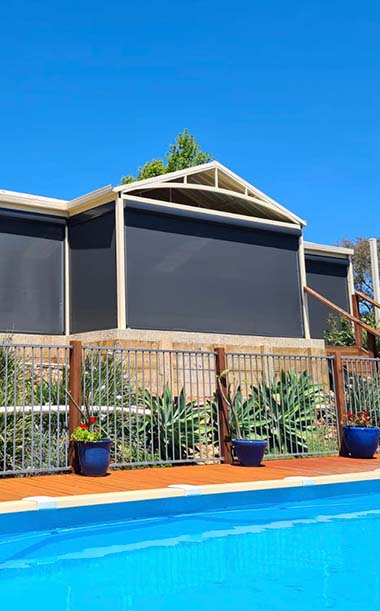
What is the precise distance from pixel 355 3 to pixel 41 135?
11.1m

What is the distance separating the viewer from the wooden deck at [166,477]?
6.50 m

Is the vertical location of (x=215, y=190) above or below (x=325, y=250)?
above

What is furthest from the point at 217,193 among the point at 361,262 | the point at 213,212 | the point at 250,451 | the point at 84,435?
the point at 361,262

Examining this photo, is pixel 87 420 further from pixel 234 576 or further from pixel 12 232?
pixel 12 232

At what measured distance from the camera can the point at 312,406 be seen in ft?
33.9

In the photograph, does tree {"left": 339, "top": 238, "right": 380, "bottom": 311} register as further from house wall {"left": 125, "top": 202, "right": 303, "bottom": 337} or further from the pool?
the pool

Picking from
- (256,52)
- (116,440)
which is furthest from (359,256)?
(116,440)

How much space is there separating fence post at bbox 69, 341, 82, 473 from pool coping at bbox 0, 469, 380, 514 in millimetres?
1657

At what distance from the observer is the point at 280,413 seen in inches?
390

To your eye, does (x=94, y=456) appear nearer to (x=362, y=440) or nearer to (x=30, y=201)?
(x=362, y=440)

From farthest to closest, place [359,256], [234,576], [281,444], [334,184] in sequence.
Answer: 1. [359,256]
2. [334,184]
3. [281,444]
4. [234,576]

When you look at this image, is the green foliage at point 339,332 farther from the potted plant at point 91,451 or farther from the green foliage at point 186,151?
the green foliage at point 186,151

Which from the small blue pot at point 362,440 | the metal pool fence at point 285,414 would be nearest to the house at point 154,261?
the metal pool fence at point 285,414

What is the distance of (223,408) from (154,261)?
14.6 ft
